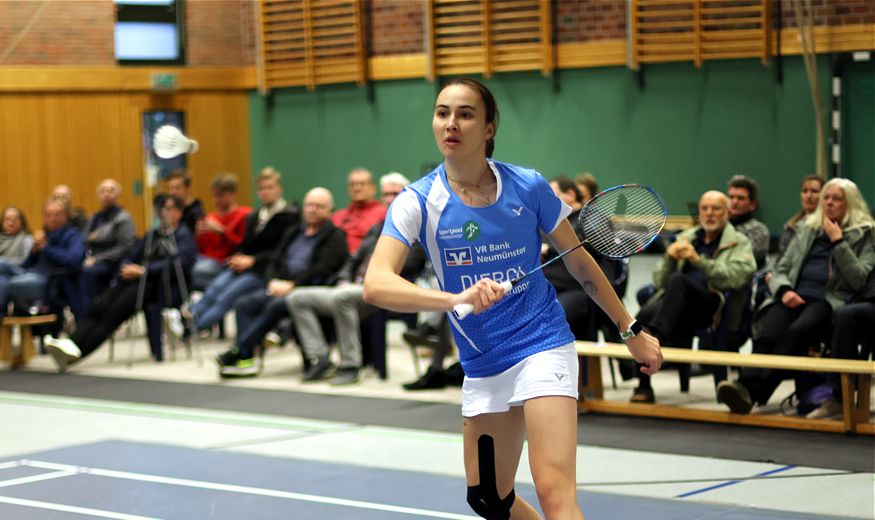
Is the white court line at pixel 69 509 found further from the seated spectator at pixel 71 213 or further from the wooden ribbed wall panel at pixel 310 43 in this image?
the wooden ribbed wall panel at pixel 310 43

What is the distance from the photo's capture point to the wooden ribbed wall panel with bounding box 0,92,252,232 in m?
15.1

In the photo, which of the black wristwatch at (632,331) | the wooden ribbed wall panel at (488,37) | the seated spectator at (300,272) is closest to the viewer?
the black wristwatch at (632,331)

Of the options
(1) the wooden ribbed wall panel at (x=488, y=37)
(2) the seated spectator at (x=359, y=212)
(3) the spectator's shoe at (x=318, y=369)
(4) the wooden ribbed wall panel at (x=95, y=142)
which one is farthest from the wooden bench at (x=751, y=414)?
(4) the wooden ribbed wall panel at (x=95, y=142)

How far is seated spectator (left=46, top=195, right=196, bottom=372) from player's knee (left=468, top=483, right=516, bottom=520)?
672 centimetres

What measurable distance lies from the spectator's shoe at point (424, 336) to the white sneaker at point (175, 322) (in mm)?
2665

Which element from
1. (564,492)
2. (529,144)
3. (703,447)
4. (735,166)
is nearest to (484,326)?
(564,492)

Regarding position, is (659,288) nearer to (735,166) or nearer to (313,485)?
(313,485)

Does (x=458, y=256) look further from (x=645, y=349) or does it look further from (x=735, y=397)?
(x=735, y=397)

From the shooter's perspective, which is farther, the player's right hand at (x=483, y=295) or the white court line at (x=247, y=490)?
the white court line at (x=247, y=490)

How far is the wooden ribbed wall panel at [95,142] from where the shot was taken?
15.1 m

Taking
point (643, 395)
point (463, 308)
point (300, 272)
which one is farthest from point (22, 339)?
point (463, 308)

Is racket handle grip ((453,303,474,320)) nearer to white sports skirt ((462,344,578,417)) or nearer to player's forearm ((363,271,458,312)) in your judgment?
player's forearm ((363,271,458,312))

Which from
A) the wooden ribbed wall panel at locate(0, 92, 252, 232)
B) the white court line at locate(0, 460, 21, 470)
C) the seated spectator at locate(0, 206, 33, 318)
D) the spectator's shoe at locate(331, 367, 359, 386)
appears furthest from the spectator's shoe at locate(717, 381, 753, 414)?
the wooden ribbed wall panel at locate(0, 92, 252, 232)

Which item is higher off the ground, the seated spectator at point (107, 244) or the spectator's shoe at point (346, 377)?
the seated spectator at point (107, 244)
